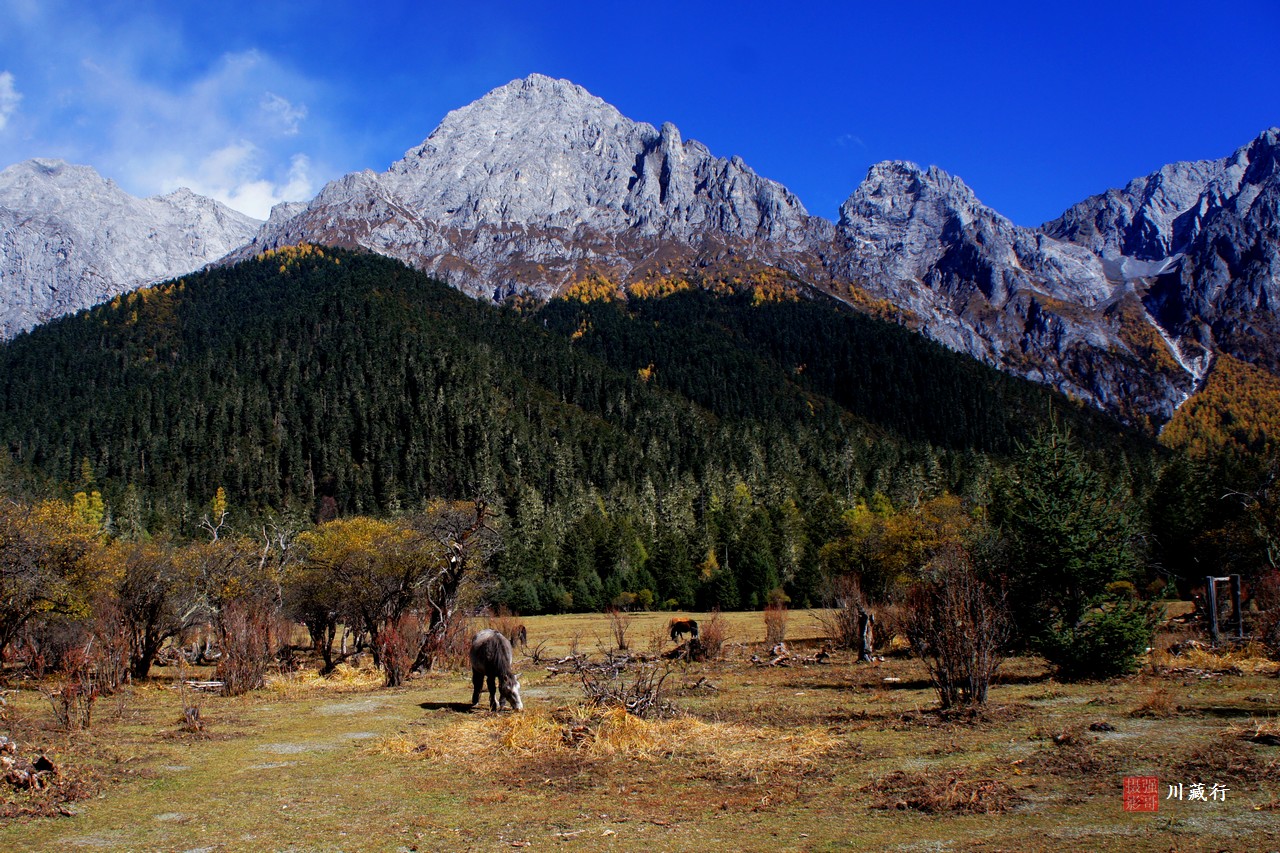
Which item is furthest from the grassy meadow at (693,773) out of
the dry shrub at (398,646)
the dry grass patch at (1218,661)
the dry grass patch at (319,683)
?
the dry shrub at (398,646)

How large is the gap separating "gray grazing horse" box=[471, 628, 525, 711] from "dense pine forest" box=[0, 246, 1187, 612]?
50909 mm

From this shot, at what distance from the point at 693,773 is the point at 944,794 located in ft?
12.1

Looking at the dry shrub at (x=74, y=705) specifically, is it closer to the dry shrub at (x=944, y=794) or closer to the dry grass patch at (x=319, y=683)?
the dry grass patch at (x=319, y=683)

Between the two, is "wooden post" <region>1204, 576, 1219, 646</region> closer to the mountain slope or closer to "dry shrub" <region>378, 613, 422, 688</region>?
"dry shrub" <region>378, 613, 422, 688</region>

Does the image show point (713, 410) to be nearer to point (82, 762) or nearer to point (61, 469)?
point (61, 469)

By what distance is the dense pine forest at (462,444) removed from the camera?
8344 cm

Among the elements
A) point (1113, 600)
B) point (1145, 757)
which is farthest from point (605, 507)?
point (1145, 757)

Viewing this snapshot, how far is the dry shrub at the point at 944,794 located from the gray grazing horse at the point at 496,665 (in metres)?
9.69

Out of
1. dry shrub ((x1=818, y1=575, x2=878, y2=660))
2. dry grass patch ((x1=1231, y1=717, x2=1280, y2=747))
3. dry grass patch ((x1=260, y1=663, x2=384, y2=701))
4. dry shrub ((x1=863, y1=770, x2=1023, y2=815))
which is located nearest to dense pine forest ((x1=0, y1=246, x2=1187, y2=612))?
dry shrub ((x1=818, y1=575, x2=878, y2=660))

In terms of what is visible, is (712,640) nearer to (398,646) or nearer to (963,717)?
(398,646)

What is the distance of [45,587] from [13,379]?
186503mm

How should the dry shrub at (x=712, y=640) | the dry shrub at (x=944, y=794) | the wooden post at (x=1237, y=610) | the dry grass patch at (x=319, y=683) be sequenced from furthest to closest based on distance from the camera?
the dry shrub at (x=712, y=640) < the wooden post at (x=1237, y=610) < the dry grass patch at (x=319, y=683) < the dry shrub at (x=944, y=794)

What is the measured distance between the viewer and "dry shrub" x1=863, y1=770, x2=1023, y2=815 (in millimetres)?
8758

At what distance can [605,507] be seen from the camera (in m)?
115
